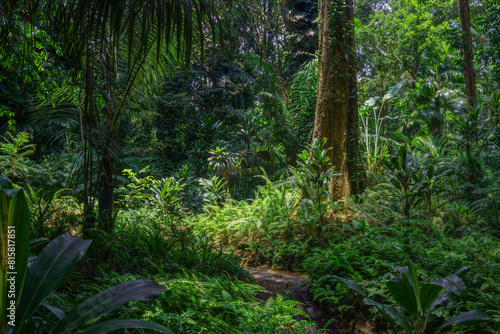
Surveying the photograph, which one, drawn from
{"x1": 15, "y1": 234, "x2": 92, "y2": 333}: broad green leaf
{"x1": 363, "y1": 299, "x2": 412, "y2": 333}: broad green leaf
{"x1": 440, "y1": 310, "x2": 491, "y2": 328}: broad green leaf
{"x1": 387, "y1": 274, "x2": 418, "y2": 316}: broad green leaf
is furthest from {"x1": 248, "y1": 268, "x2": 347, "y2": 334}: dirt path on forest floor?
{"x1": 15, "y1": 234, "x2": 92, "y2": 333}: broad green leaf

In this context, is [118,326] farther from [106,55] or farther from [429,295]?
[106,55]

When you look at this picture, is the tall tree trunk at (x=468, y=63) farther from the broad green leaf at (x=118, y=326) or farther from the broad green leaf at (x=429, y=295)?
the broad green leaf at (x=118, y=326)

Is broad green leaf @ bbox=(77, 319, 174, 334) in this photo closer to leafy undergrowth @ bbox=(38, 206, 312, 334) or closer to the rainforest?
the rainforest

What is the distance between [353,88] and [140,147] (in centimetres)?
944

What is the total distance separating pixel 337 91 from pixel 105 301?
19.2 feet

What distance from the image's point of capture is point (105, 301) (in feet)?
3.58

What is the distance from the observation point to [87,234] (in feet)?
8.48

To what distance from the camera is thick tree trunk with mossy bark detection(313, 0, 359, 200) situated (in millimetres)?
5922

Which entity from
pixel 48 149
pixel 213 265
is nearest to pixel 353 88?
pixel 213 265

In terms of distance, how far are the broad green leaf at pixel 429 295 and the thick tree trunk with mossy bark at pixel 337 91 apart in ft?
13.1

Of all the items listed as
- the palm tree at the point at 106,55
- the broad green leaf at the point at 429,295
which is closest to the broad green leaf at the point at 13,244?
the palm tree at the point at 106,55

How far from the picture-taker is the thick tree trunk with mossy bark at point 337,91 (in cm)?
592

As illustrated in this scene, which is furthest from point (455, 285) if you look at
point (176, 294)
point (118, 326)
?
point (118, 326)

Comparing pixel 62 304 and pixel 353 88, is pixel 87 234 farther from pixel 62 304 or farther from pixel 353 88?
pixel 353 88
